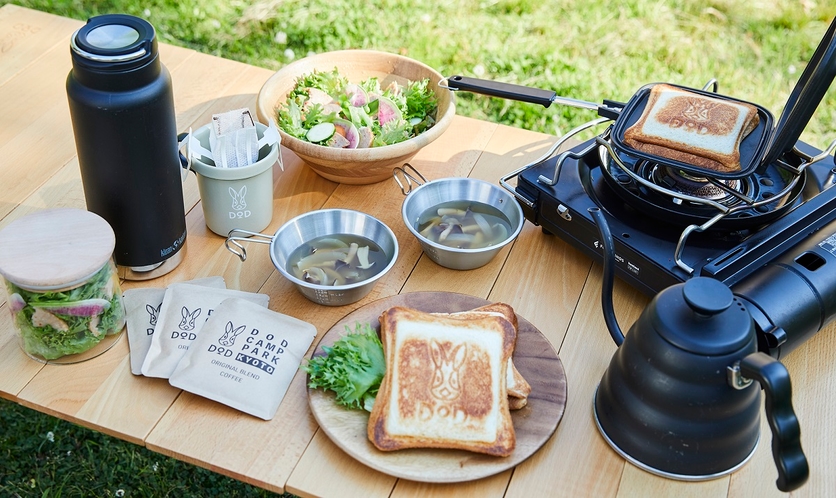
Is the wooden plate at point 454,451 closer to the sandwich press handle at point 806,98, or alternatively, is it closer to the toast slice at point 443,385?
the toast slice at point 443,385

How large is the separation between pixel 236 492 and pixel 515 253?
1093mm

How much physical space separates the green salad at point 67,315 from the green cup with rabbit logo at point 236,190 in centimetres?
32

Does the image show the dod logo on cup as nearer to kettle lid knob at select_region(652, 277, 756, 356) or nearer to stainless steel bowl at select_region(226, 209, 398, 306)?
stainless steel bowl at select_region(226, 209, 398, 306)

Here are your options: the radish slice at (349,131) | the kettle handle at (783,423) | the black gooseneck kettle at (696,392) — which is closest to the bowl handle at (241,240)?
the radish slice at (349,131)

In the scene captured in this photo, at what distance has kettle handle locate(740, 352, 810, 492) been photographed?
114 centimetres

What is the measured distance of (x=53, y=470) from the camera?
2.33 metres

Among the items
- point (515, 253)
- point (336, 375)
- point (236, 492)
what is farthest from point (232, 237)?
point (236, 492)

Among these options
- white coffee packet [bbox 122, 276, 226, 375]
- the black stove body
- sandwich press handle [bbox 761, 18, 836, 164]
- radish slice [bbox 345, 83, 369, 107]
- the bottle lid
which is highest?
sandwich press handle [bbox 761, 18, 836, 164]

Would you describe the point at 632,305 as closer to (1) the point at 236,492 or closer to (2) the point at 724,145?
(2) the point at 724,145

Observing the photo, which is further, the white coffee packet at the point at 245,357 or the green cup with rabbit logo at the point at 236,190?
the green cup with rabbit logo at the point at 236,190

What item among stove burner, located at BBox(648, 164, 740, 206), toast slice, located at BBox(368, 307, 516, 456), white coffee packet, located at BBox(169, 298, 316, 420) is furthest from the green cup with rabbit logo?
stove burner, located at BBox(648, 164, 740, 206)

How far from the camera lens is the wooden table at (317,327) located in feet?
4.69

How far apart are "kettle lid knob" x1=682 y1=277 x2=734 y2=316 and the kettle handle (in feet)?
0.35

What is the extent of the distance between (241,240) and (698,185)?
104 centimetres
